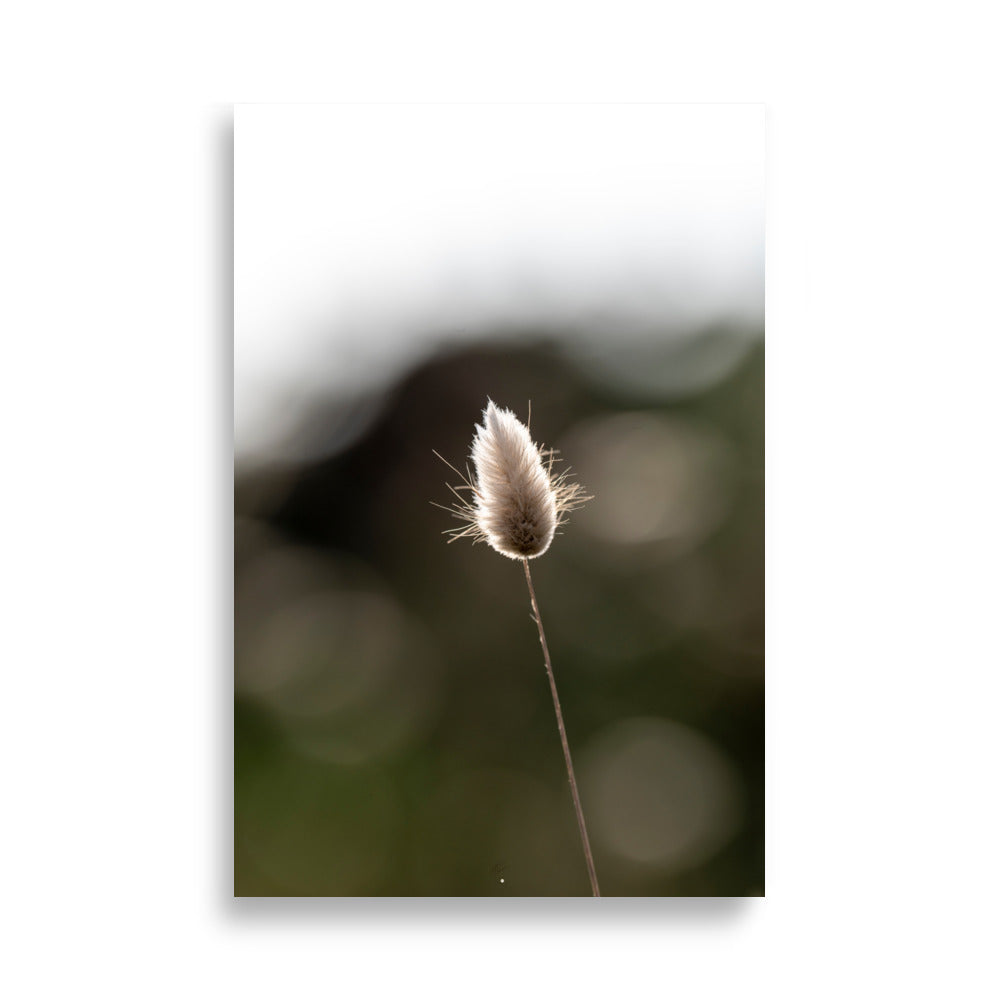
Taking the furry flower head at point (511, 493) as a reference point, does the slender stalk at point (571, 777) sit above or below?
below

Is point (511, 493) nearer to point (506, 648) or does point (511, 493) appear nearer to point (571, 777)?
point (506, 648)

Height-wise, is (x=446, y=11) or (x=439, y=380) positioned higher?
(x=446, y=11)

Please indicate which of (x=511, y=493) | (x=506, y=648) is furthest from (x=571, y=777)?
(x=511, y=493)
